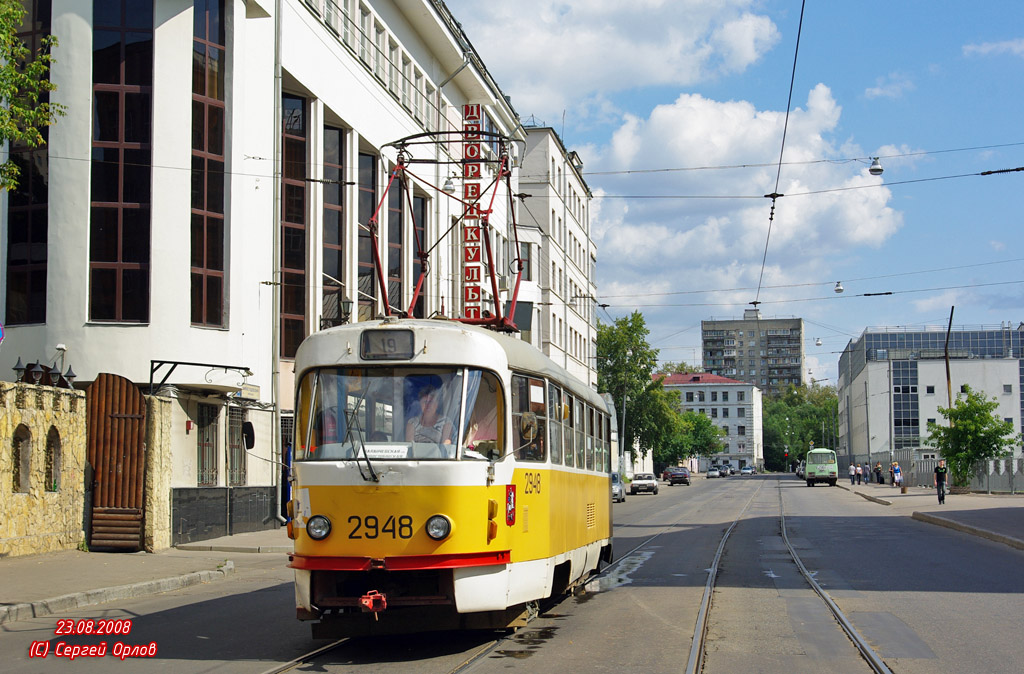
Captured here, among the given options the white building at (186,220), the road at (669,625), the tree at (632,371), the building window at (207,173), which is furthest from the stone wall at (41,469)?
the tree at (632,371)

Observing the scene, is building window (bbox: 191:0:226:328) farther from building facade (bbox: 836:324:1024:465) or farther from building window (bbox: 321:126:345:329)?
building facade (bbox: 836:324:1024:465)

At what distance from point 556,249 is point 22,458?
46.1 m

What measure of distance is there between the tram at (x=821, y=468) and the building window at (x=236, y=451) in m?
57.0

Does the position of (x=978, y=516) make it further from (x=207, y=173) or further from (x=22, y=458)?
(x=22, y=458)

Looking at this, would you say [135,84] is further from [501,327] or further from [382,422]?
[382,422]

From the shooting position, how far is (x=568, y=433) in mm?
11820

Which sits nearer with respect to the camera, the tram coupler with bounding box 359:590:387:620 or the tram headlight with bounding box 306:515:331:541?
the tram coupler with bounding box 359:590:387:620

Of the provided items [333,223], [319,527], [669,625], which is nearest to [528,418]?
[319,527]

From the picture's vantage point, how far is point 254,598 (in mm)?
13586

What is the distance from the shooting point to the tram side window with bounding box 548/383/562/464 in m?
10.7

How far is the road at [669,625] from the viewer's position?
8664 millimetres

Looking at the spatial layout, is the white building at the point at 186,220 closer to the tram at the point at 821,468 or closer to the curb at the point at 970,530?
the curb at the point at 970,530

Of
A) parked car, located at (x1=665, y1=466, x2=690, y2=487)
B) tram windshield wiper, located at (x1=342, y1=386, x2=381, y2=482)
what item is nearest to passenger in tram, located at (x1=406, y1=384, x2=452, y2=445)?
tram windshield wiper, located at (x1=342, y1=386, x2=381, y2=482)

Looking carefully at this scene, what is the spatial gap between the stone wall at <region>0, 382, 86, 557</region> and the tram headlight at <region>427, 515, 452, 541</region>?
11686mm
